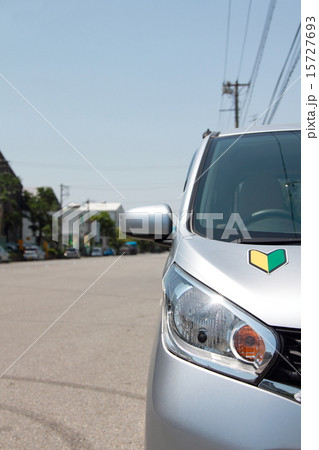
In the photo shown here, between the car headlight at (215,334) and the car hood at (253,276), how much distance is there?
0.11 feet

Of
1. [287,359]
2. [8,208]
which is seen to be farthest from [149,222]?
[8,208]

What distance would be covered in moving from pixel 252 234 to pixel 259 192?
1.78 feet

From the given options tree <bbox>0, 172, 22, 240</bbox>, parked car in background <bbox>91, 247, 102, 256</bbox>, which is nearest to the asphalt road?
parked car in background <bbox>91, 247, 102, 256</bbox>

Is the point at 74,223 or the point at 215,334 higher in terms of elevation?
the point at 74,223

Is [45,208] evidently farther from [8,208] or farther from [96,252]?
[8,208]

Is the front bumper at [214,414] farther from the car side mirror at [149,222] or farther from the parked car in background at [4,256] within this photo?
the parked car in background at [4,256]

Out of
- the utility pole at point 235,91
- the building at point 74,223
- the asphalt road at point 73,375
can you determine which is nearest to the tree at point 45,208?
the building at point 74,223

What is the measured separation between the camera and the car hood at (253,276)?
1.57m

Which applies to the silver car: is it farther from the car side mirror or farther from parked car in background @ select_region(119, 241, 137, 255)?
parked car in background @ select_region(119, 241, 137, 255)

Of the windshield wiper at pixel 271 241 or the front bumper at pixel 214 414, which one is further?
the windshield wiper at pixel 271 241

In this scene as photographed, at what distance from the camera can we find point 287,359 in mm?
1530

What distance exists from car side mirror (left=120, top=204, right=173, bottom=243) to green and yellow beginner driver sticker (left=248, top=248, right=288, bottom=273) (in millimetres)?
735

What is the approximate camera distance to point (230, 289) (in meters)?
1.67

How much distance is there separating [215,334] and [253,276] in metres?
0.24
